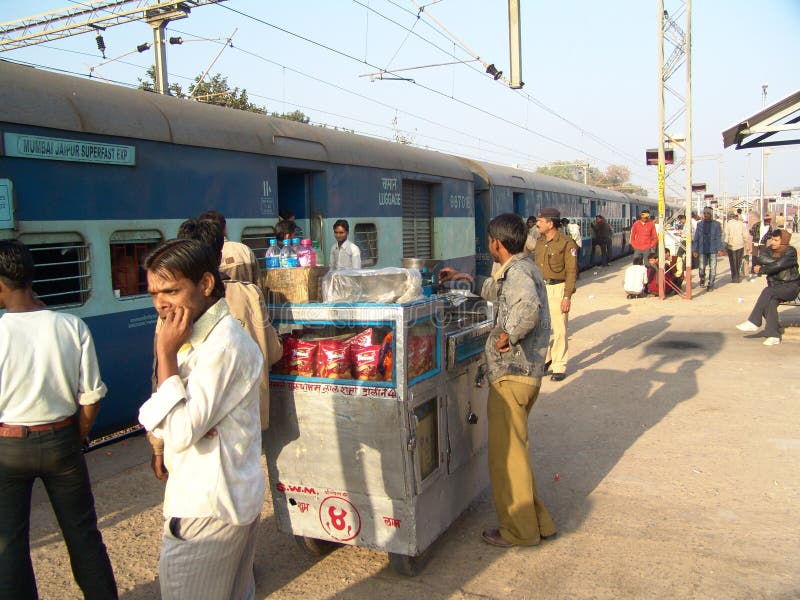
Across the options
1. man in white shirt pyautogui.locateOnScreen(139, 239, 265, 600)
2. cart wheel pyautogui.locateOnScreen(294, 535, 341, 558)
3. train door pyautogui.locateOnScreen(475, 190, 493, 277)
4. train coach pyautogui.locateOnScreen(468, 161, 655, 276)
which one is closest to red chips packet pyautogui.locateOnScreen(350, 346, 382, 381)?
cart wheel pyautogui.locateOnScreen(294, 535, 341, 558)

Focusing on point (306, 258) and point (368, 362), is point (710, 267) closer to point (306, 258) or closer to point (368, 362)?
point (306, 258)

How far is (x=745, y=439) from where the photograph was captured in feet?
17.4

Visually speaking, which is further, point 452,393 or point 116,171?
point 116,171

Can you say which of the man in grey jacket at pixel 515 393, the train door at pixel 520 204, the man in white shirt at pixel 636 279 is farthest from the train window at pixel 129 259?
the train door at pixel 520 204

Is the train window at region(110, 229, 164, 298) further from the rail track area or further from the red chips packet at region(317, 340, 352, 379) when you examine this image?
the red chips packet at region(317, 340, 352, 379)

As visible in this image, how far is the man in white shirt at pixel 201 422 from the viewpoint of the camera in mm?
1939

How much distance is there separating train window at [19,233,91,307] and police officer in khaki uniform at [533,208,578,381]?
4.25m

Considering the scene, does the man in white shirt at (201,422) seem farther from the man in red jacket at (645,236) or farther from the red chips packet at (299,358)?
the man in red jacket at (645,236)

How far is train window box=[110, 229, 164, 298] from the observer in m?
5.27

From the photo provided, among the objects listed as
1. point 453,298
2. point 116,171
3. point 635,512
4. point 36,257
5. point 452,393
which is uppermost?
point 116,171

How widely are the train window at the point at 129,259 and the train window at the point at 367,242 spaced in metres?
3.41

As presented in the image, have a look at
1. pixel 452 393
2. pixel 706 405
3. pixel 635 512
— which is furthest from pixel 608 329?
pixel 452 393

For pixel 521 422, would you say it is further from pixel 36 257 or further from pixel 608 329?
pixel 608 329

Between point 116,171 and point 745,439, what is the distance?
5314mm
